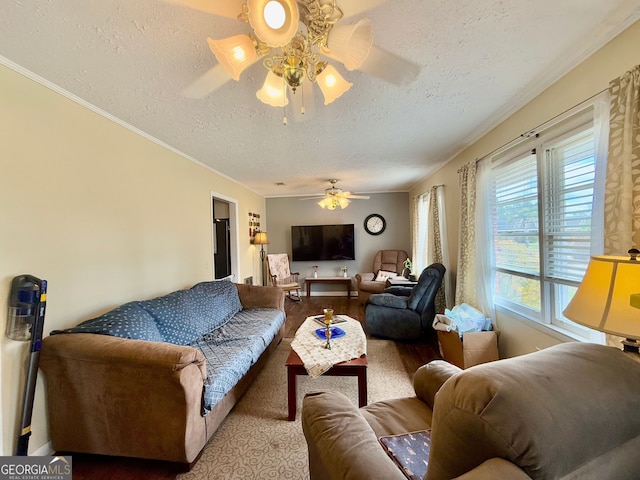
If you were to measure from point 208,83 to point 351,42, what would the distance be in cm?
113

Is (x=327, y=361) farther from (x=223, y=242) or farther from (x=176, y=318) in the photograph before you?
(x=223, y=242)

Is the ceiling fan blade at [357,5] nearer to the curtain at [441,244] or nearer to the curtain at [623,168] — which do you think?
the curtain at [623,168]

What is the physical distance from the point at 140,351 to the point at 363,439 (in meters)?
1.33

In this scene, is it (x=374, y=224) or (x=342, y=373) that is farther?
(x=374, y=224)

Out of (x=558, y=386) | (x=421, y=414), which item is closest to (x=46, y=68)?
(x=558, y=386)

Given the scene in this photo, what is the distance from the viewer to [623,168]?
129 centimetres

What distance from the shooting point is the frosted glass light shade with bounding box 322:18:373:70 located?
1025mm

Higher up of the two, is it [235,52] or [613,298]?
[235,52]

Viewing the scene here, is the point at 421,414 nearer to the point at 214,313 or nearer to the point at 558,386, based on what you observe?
the point at 558,386

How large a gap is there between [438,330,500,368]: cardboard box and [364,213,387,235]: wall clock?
151 inches

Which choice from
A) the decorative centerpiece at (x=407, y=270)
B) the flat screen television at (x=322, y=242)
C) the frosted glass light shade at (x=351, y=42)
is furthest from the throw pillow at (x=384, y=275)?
the frosted glass light shade at (x=351, y=42)

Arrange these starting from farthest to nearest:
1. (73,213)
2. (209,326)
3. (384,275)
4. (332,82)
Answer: (384,275)
(209,326)
(73,213)
(332,82)

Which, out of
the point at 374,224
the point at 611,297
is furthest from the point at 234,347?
the point at 374,224

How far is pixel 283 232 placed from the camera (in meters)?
6.55
